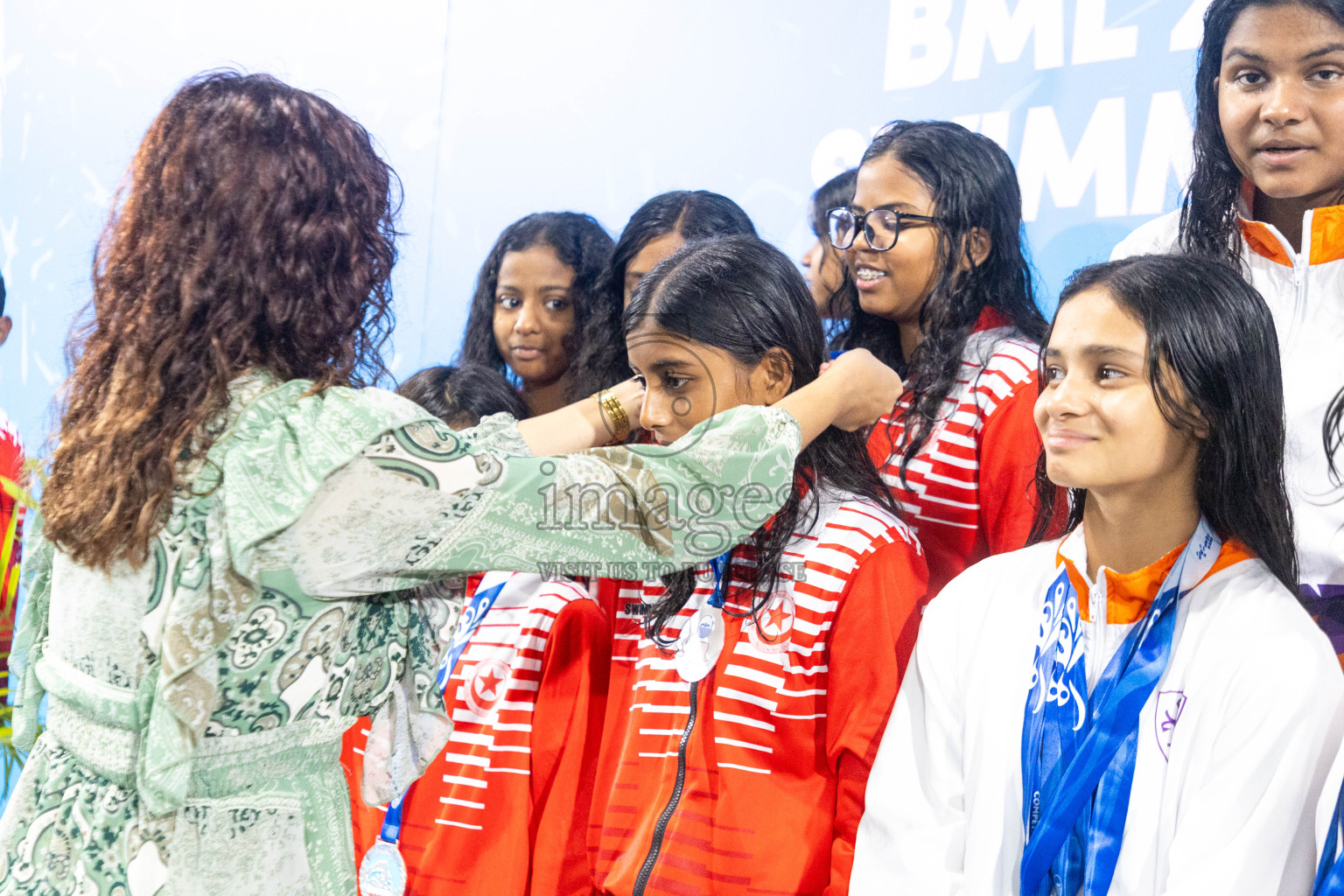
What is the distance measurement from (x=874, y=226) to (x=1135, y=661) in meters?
0.89

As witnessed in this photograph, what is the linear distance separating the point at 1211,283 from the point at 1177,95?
36.3 inches

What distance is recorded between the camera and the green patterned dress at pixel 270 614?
3.46ft

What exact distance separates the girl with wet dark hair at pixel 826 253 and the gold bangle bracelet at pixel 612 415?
67 cm

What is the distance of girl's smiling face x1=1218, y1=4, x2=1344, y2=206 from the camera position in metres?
1.52

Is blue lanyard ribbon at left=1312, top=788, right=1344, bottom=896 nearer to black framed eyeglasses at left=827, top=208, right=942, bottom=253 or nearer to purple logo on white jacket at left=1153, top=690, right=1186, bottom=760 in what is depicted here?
purple logo on white jacket at left=1153, top=690, right=1186, bottom=760

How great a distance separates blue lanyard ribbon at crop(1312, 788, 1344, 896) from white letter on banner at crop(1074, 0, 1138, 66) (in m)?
1.52

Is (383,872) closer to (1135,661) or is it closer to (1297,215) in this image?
(1135,661)

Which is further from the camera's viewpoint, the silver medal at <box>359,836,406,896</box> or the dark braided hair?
the dark braided hair

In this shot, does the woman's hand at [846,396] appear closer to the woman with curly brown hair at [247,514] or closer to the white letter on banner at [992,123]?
the woman with curly brown hair at [247,514]

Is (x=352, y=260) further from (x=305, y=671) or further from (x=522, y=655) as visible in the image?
(x=522, y=655)

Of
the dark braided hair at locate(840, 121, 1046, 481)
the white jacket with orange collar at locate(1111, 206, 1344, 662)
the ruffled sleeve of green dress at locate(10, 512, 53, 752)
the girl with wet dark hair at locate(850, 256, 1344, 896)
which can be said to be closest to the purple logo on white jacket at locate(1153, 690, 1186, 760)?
the girl with wet dark hair at locate(850, 256, 1344, 896)

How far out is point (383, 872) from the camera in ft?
5.62

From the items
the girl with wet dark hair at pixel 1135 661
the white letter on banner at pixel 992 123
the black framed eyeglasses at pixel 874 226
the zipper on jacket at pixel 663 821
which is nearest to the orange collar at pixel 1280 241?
the girl with wet dark hair at pixel 1135 661

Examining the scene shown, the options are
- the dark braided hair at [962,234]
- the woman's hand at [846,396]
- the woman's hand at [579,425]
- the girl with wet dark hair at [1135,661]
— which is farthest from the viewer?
the dark braided hair at [962,234]
